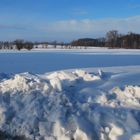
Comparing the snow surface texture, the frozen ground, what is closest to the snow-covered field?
the snow surface texture

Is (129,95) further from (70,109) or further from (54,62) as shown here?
(54,62)

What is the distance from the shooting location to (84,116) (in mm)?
6750

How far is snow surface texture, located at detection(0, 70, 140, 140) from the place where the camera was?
6.39 meters

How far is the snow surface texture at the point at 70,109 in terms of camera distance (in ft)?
21.0

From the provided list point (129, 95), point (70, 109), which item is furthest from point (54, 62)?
point (70, 109)

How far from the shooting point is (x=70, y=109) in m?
7.00

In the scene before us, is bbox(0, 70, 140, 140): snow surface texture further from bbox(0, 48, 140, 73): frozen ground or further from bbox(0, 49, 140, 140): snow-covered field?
bbox(0, 48, 140, 73): frozen ground

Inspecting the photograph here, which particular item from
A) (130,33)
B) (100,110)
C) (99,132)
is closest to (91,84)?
(100,110)

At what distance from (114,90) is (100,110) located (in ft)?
2.42

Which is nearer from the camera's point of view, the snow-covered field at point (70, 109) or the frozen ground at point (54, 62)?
the snow-covered field at point (70, 109)

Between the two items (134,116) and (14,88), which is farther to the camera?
(14,88)

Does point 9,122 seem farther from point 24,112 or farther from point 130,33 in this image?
point 130,33

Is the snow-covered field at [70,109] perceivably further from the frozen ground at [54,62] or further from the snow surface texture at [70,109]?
the frozen ground at [54,62]

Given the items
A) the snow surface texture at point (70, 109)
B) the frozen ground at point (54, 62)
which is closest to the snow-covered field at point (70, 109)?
the snow surface texture at point (70, 109)
